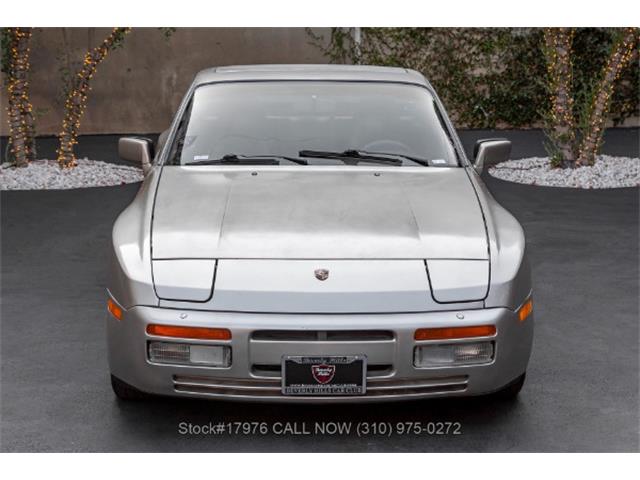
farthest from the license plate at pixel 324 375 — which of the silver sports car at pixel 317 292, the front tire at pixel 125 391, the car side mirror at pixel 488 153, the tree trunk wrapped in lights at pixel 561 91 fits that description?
the tree trunk wrapped in lights at pixel 561 91

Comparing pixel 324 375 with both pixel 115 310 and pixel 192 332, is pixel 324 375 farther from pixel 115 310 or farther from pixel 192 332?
pixel 115 310

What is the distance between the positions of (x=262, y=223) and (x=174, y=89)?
14317 millimetres

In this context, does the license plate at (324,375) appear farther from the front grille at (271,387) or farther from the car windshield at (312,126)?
the car windshield at (312,126)

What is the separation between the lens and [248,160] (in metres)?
5.15

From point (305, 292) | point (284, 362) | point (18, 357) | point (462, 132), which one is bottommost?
point (462, 132)

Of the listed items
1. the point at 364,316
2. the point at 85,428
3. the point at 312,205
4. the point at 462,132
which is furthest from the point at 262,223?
the point at 462,132

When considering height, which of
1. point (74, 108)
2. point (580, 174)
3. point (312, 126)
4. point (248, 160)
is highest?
point (312, 126)

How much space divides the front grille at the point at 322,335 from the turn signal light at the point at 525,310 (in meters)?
0.60

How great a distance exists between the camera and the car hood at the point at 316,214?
160 inches

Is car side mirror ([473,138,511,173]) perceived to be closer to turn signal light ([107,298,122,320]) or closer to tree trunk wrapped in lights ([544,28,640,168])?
turn signal light ([107,298,122,320])

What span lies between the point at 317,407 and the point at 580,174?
8.58 meters

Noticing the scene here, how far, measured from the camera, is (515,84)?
18219 mm

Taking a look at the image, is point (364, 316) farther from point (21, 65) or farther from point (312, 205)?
point (21, 65)

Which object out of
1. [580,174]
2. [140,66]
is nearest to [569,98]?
[580,174]
